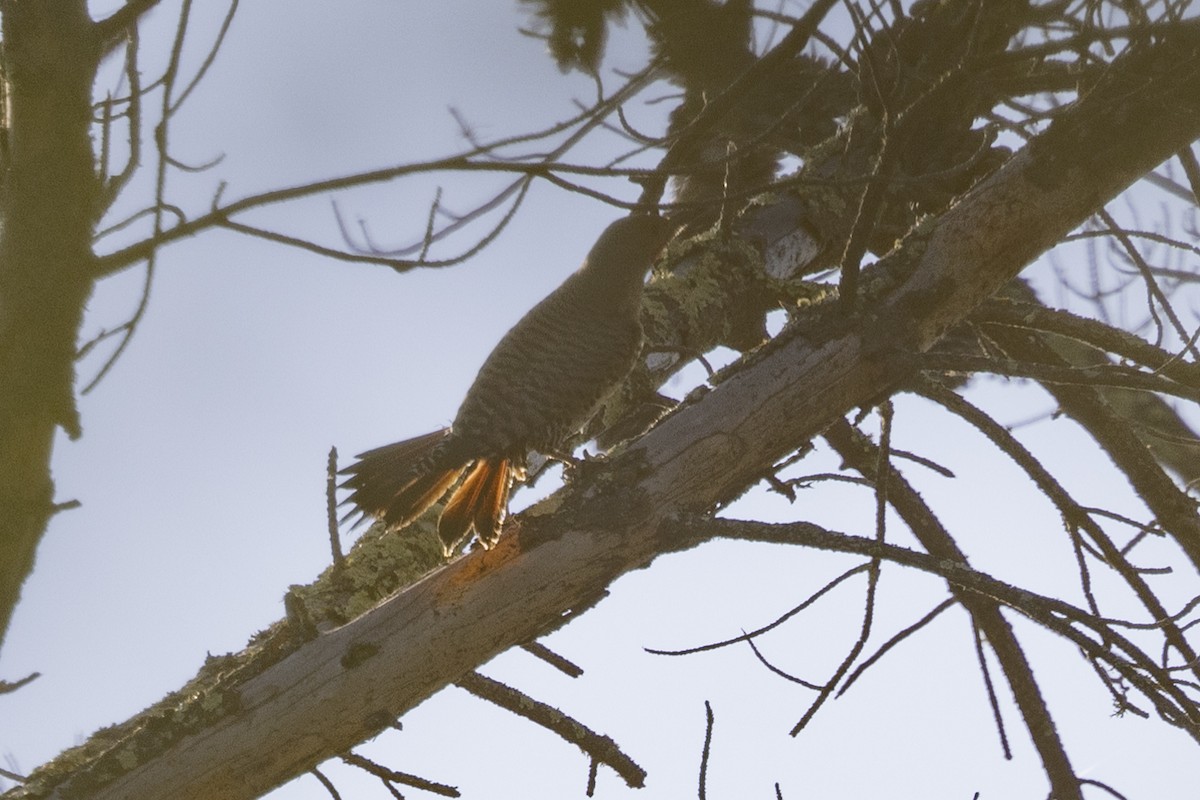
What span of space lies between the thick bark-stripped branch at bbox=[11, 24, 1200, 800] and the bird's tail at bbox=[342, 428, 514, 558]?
0.45 m

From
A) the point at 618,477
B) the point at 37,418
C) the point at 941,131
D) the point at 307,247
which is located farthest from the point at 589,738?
the point at 941,131

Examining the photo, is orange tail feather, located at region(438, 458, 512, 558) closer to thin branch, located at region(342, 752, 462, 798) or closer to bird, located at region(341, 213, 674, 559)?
bird, located at region(341, 213, 674, 559)

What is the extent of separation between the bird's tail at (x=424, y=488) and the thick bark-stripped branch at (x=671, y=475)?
1.46 ft

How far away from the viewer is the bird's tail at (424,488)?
2789 mm

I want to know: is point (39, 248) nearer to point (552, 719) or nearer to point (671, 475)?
point (671, 475)

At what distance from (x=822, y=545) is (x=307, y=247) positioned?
0.99 meters

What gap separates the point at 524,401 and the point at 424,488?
528 millimetres

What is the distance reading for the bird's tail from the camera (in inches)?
110

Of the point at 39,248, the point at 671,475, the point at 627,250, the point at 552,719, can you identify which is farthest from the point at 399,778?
the point at 627,250

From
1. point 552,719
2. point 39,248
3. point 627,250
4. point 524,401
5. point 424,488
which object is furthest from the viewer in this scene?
point 627,250

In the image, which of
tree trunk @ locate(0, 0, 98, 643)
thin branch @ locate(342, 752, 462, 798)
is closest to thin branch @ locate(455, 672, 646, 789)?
thin branch @ locate(342, 752, 462, 798)

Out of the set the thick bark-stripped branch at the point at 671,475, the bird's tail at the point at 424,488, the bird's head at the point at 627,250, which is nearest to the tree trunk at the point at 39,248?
the thick bark-stripped branch at the point at 671,475

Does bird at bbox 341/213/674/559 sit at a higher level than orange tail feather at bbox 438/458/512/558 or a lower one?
higher

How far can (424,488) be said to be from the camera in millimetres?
2922
